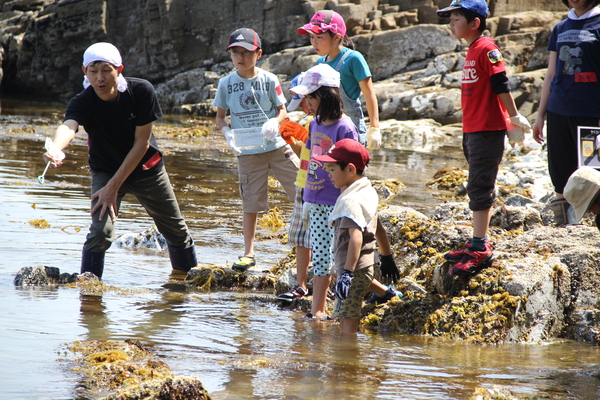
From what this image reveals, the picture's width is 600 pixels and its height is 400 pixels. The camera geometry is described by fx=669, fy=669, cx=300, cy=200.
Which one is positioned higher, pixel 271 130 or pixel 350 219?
pixel 271 130

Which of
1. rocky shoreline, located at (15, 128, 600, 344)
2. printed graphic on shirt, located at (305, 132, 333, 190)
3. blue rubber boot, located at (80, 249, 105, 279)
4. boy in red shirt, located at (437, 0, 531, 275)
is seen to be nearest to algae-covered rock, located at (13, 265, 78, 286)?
rocky shoreline, located at (15, 128, 600, 344)

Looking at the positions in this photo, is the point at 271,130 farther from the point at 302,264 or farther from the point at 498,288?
the point at 498,288

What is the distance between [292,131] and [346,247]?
1682mm

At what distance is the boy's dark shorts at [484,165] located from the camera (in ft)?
14.3

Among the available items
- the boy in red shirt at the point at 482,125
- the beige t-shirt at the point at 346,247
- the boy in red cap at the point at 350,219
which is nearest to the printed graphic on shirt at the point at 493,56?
the boy in red shirt at the point at 482,125

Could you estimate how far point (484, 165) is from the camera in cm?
437

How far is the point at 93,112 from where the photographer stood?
16.9ft

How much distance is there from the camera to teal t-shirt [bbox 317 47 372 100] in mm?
5258

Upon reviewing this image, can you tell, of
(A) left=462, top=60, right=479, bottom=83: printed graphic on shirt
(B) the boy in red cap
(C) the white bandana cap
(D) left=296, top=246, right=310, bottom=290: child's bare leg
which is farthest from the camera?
(D) left=296, top=246, right=310, bottom=290: child's bare leg

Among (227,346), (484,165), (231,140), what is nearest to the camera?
(227,346)

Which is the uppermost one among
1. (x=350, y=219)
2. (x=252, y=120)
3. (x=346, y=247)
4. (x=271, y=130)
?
(x=252, y=120)

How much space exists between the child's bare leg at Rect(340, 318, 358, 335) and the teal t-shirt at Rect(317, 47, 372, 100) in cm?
193

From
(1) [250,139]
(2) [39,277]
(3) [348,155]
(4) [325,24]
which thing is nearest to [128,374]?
(3) [348,155]

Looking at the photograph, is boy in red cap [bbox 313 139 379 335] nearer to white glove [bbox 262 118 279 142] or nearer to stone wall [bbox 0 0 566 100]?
white glove [bbox 262 118 279 142]
